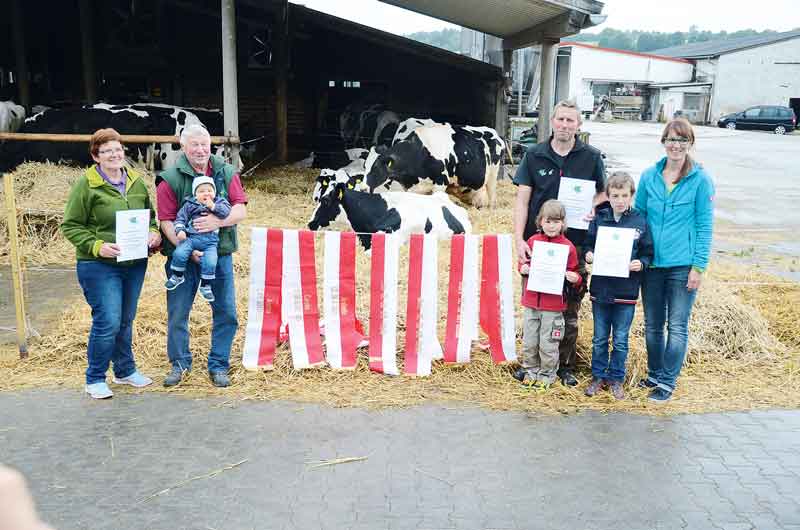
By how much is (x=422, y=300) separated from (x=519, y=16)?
341 inches

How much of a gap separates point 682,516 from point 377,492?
153 cm

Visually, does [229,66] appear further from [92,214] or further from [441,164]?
[92,214]

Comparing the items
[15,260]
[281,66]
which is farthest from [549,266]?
[281,66]

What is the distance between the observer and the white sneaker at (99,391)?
4750mm

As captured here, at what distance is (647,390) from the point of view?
5.03 m

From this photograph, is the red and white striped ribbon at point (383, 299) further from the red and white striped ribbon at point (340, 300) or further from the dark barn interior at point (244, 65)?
the dark barn interior at point (244, 65)

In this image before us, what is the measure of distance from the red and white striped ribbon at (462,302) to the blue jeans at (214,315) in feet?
5.30

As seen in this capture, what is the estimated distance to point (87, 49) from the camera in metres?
15.7

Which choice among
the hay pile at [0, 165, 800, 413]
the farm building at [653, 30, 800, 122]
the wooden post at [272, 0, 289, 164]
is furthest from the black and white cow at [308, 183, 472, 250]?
the farm building at [653, 30, 800, 122]

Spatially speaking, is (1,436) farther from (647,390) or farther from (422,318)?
(647,390)

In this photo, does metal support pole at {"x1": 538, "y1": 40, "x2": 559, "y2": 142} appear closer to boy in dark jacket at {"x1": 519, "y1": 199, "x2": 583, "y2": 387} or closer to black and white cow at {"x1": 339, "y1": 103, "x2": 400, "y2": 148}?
black and white cow at {"x1": 339, "y1": 103, "x2": 400, "y2": 148}

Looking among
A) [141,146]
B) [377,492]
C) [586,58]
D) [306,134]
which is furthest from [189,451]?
[586,58]

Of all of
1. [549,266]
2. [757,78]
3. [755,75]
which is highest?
[755,75]

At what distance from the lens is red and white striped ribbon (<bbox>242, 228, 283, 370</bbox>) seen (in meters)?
5.27
